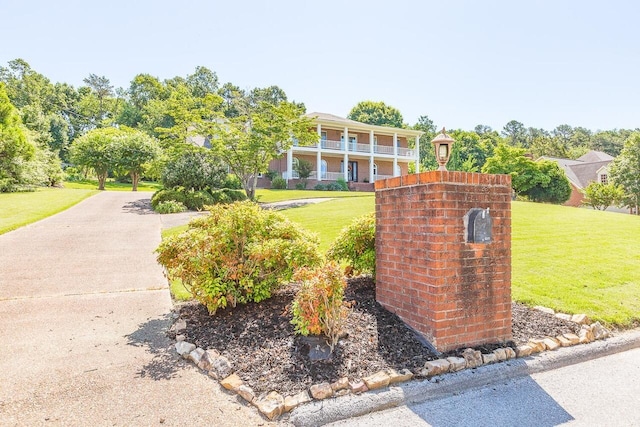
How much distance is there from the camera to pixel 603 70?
40.0ft

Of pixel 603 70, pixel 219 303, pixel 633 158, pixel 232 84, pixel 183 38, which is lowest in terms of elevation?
pixel 219 303

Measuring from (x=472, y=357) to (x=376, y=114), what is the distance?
5207 centimetres

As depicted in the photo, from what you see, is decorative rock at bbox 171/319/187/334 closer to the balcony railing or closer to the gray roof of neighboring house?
the balcony railing

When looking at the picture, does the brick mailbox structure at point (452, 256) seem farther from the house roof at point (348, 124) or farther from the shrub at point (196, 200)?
the house roof at point (348, 124)

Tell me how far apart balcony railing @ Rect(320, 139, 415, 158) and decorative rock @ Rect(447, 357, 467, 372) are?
2692 cm

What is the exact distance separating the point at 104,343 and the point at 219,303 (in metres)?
1.18

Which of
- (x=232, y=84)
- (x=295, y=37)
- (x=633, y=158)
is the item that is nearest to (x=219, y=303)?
(x=295, y=37)

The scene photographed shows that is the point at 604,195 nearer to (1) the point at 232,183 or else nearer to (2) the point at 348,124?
(2) the point at 348,124

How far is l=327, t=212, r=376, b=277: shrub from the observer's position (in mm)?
4508

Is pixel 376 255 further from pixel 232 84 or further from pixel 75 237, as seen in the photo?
pixel 232 84

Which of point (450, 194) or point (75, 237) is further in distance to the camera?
point (75, 237)

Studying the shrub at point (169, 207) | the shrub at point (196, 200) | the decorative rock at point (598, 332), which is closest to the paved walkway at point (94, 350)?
the decorative rock at point (598, 332)

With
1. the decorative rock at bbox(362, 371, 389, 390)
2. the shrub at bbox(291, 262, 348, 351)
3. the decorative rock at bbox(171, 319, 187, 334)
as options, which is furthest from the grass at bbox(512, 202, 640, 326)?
the decorative rock at bbox(171, 319, 187, 334)

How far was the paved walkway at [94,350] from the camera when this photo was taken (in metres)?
2.52
